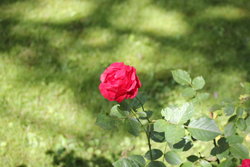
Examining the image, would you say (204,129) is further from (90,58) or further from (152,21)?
(152,21)

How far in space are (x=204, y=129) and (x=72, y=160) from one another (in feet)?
5.25

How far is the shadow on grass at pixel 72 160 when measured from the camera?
2666 millimetres

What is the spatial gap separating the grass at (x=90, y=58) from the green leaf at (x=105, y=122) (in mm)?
1405

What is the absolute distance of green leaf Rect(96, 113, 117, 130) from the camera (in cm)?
134

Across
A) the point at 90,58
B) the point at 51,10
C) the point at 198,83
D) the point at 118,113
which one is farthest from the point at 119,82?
the point at 51,10

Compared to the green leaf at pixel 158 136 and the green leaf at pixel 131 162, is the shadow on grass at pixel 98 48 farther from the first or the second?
the green leaf at pixel 131 162

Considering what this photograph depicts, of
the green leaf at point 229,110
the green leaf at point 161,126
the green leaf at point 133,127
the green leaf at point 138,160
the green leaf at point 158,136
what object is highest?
the green leaf at point 161,126

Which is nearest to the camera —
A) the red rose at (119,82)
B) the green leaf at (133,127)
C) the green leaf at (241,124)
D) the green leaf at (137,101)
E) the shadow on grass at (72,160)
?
the red rose at (119,82)

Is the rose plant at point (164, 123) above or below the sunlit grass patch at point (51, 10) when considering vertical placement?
above

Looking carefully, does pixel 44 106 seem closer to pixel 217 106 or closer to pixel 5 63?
pixel 5 63

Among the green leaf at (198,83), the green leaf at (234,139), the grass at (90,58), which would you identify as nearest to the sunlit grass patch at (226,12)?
the grass at (90,58)

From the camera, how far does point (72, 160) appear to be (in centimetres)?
270

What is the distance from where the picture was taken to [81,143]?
9.19 feet

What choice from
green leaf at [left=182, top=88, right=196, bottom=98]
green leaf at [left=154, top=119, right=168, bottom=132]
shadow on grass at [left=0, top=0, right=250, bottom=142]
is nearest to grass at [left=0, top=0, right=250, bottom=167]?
shadow on grass at [left=0, top=0, right=250, bottom=142]
